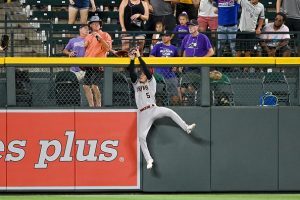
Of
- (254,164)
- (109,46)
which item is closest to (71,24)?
(109,46)

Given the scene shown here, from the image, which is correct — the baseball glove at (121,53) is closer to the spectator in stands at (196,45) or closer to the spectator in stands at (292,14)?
the spectator in stands at (196,45)

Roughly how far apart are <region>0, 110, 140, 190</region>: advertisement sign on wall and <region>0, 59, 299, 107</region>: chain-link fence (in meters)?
0.20

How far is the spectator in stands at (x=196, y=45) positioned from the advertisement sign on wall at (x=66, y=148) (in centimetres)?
219

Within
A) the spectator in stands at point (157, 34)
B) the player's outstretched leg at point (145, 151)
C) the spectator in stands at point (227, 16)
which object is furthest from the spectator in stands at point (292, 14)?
the player's outstretched leg at point (145, 151)

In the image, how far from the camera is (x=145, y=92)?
13625 mm

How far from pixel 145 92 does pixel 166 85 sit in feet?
1.71

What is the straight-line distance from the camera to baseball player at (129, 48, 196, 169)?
44.7ft

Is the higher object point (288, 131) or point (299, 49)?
point (299, 49)

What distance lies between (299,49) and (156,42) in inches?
98.5

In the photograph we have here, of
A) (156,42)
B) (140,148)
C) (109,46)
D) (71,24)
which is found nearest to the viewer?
(140,148)

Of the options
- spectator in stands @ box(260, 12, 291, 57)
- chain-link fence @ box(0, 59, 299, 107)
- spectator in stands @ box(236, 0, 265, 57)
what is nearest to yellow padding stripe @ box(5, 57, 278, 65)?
chain-link fence @ box(0, 59, 299, 107)

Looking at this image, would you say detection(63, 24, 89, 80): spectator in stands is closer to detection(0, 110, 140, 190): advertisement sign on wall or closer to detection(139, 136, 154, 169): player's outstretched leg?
detection(0, 110, 140, 190): advertisement sign on wall

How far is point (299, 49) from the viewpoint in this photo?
621 inches

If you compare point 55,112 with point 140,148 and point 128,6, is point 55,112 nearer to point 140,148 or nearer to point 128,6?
point 140,148
